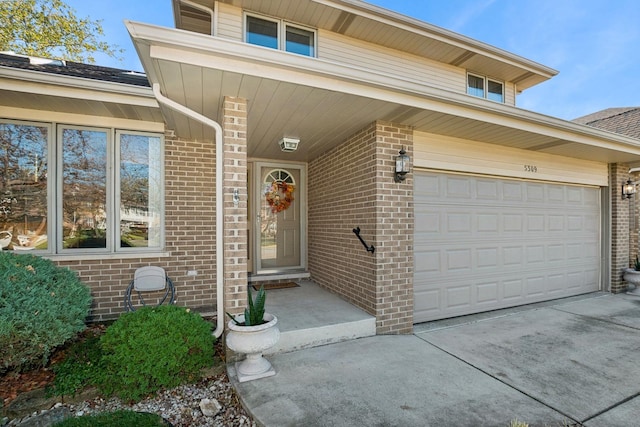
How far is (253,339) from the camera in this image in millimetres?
2693

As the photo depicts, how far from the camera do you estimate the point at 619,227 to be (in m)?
6.21

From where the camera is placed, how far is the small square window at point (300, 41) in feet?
15.6

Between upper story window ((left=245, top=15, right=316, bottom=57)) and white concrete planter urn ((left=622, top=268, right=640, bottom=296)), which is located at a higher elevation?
upper story window ((left=245, top=15, right=316, bottom=57))

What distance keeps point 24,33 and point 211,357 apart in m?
14.4

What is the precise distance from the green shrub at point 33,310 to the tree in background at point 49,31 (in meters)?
12.5

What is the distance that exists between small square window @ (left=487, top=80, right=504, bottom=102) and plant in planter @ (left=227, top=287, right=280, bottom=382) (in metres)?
6.62

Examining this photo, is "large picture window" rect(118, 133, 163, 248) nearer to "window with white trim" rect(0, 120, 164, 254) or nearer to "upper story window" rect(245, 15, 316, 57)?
"window with white trim" rect(0, 120, 164, 254)

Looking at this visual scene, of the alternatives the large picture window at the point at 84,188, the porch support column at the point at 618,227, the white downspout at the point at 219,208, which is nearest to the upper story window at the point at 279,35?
the white downspout at the point at 219,208

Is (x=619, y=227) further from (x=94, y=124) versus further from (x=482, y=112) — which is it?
(x=94, y=124)

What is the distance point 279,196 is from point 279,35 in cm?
283

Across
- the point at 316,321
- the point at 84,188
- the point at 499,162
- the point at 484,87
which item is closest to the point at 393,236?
the point at 316,321

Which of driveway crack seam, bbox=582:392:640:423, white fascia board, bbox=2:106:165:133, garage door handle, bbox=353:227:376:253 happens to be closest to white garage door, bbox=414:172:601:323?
garage door handle, bbox=353:227:376:253

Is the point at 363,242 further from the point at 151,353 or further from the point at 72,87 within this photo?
the point at 72,87

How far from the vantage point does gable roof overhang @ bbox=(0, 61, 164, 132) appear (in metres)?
3.20
